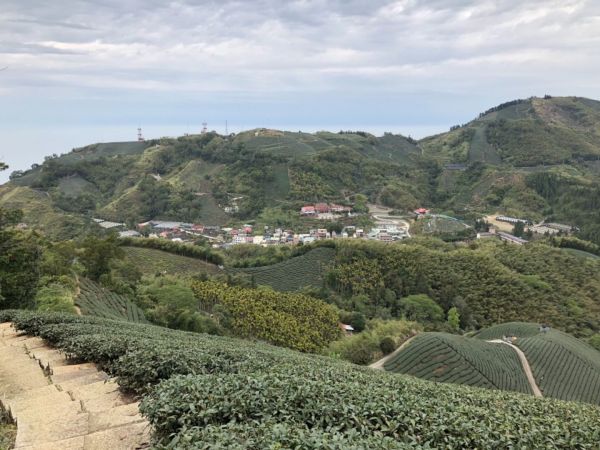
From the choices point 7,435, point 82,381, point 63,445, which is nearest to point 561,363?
point 82,381

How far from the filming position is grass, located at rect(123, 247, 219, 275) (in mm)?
46500

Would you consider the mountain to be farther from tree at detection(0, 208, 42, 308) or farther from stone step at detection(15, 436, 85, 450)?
stone step at detection(15, 436, 85, 450)

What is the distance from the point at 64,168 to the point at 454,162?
9908 cm

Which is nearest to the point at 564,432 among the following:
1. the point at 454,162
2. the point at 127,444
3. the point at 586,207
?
the point at 127,444

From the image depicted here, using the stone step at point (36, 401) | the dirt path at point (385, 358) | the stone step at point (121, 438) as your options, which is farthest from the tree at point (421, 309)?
the stone step at point (121, 438)

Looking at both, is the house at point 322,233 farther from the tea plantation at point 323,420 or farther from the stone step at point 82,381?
the tea plantation at point 323,420

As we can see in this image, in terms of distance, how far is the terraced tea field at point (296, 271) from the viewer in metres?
47.3

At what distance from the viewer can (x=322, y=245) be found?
5225 centimetres

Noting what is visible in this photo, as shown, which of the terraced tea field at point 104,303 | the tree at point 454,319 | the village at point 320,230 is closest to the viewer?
the terraced tea field at point 104,303

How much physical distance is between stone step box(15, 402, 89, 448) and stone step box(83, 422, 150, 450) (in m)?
0.44

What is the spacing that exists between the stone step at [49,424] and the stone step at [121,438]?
44cm

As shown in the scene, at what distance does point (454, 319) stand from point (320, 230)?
3390 cm

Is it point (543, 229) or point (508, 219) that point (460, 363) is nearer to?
point (543, 229)

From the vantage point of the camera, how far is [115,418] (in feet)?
20.1
